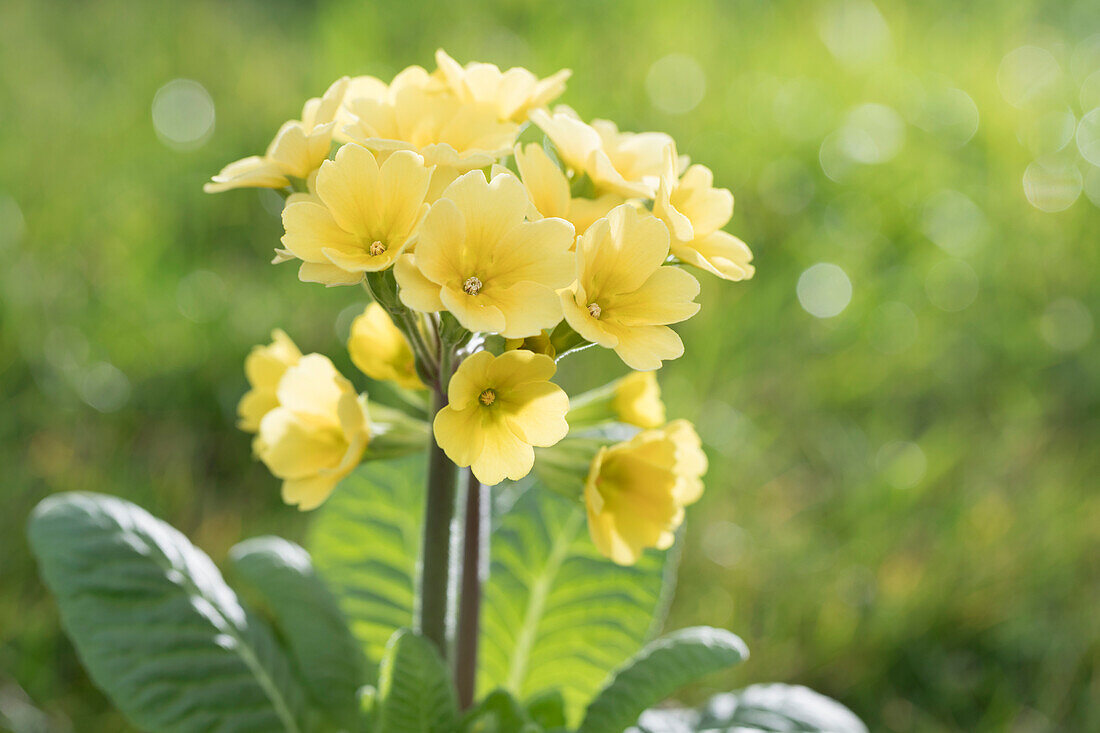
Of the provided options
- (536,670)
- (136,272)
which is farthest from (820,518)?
(136,272)

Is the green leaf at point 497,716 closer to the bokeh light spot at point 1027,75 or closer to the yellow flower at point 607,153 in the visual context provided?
the yellow flower at point 607,153

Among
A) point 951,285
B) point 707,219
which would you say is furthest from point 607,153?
point 951,285

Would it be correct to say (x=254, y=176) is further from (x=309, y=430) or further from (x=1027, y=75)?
(x=1027, y=75)

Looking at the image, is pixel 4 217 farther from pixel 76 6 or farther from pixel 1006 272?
pixel 1006 272

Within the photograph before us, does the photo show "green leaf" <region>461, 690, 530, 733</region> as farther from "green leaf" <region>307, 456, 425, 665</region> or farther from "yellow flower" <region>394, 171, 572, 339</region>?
"yellow flower" <region>394, 171, 572, 339</region>

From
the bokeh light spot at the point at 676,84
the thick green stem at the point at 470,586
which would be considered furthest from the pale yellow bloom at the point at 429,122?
the bokeh light spot at the point at 676,84
